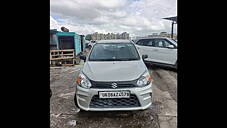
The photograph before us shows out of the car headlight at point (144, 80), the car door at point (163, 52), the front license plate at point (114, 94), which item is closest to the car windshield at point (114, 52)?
the car headlight at point (144, 80)

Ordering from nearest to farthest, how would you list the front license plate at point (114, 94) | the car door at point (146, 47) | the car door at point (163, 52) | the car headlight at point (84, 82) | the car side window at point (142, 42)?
the front license plate at point (114, 94) → the car headlight at point (84, 82) → the car door at point (163, 52) → the car door at point (146, 47) → the car side window at point (142, 42)

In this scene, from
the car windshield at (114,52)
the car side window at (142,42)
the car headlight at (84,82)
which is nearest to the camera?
the car headlight at (84,82)

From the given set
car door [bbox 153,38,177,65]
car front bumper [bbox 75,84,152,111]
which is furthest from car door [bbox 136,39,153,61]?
car front bumper [bbox 75,84,152,111]

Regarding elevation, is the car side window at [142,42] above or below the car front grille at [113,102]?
above

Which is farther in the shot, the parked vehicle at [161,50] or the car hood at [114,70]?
the parked vehicle at [161,50]

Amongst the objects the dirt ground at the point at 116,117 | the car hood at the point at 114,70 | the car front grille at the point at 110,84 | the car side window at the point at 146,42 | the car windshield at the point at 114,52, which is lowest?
the dirt ground at the point at 116,117

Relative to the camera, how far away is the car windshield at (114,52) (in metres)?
3.62

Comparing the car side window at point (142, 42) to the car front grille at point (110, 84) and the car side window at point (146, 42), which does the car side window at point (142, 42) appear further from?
the car front grille at point (110, 84)

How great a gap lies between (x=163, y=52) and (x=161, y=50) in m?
0.15

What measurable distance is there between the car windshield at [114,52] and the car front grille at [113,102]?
117 cm

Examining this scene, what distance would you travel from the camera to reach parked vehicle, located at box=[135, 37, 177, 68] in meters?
6.62

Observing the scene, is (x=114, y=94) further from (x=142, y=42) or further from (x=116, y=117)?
(x=142, y=42)
